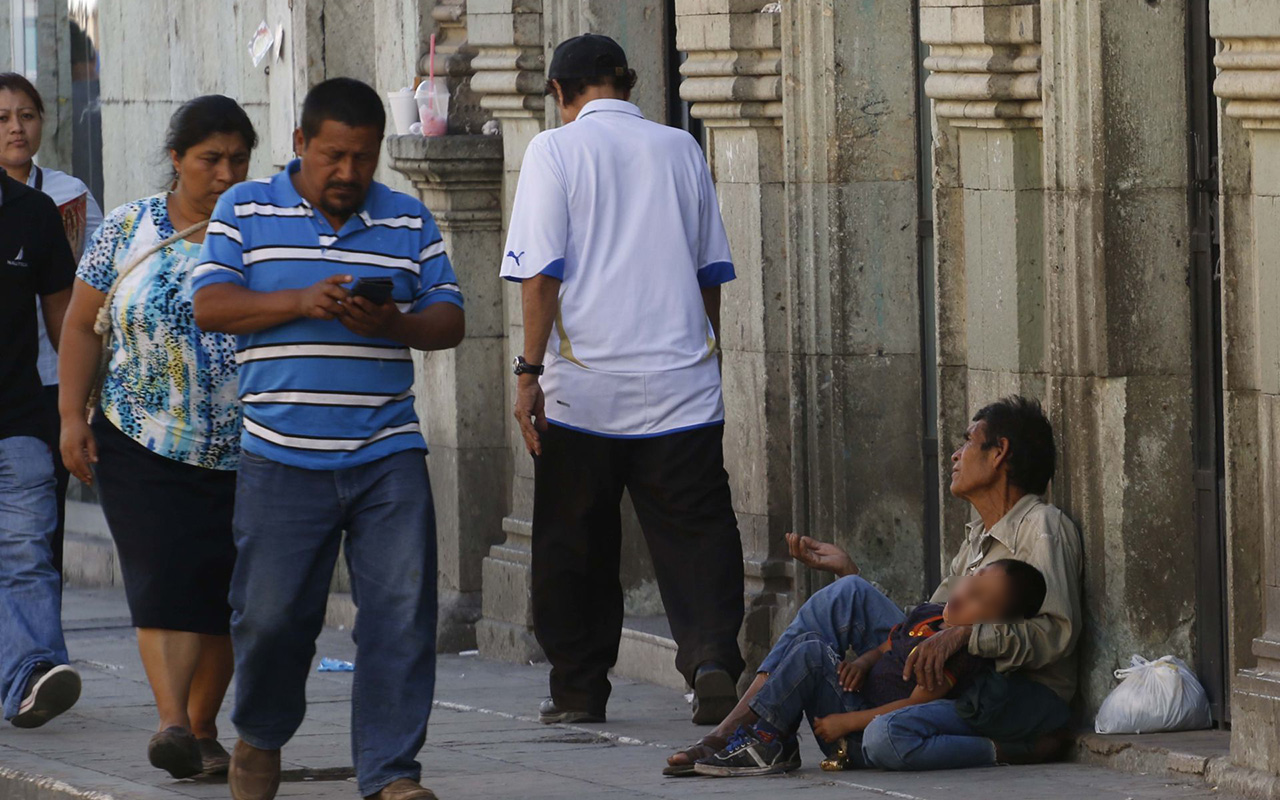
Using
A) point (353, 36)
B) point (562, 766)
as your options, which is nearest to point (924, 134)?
point (562, 766)

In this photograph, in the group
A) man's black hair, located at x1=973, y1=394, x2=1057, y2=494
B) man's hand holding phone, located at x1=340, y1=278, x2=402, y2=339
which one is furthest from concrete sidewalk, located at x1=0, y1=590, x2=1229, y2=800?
man's hand holding phone, located at x1=340, y1=278, x2=402, y2=339

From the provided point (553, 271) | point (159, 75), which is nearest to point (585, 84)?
point (553, 271)

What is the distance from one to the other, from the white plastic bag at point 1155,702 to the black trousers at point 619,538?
1.15 metres

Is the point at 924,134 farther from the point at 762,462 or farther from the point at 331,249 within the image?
the point at 331,249

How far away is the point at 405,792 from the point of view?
6512mm

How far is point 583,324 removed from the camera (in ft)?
26.3

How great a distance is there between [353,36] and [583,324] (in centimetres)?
442

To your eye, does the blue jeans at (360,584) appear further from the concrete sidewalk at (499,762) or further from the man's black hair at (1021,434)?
the man's black hair at (1021,434)

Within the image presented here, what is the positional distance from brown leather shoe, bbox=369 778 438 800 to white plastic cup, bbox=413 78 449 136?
488cm

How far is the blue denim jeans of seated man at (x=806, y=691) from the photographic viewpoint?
720cm

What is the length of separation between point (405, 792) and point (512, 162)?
15.1 ft

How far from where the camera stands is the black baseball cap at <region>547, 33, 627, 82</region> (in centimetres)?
818

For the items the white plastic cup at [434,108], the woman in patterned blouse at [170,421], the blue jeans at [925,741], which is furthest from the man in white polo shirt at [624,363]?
the white plastic cup at [434,108]

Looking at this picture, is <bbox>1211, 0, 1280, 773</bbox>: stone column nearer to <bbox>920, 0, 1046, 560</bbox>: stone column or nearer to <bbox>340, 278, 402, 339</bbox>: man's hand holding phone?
<bbox>920, 0, 1046, 560</bbox>: stone column
